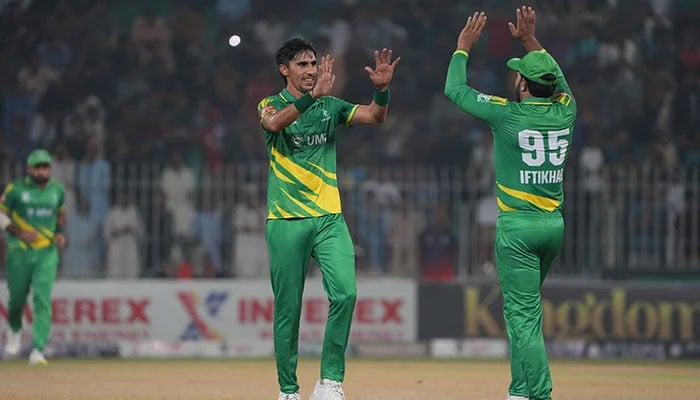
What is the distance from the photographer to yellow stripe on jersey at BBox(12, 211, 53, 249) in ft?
55.0

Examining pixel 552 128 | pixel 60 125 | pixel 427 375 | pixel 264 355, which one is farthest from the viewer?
pixel 60 125

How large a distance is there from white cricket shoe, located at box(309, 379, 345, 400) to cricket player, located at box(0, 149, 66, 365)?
23.9 ft

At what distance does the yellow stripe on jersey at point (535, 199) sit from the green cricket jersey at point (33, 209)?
335 inches

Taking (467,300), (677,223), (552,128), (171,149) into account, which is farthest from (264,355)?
(552,128)

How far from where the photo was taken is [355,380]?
45.4 ft

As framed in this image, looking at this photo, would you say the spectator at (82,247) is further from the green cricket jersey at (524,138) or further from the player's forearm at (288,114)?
the green cricket jersey at (524,138)

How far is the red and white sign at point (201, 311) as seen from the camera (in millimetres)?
18922

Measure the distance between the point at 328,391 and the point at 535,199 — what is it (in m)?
1.96

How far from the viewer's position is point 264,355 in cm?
1897

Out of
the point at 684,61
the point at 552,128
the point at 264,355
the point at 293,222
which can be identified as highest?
the point at 684,61

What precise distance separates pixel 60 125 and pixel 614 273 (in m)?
8.75

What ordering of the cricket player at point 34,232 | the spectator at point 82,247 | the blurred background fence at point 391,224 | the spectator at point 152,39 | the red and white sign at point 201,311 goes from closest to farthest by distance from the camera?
the cricket player at point 34,232 < the red and white sign at point 201,311 < the blurred background fence at point 391,224 < the spectator at point 82,247 < the spectator at point 152,39

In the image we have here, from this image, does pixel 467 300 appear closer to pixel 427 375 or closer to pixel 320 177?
pixel 427 375

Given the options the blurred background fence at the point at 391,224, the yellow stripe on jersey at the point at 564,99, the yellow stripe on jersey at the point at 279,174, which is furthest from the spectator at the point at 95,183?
the yellow stripe on jersey at the point at 564,99
